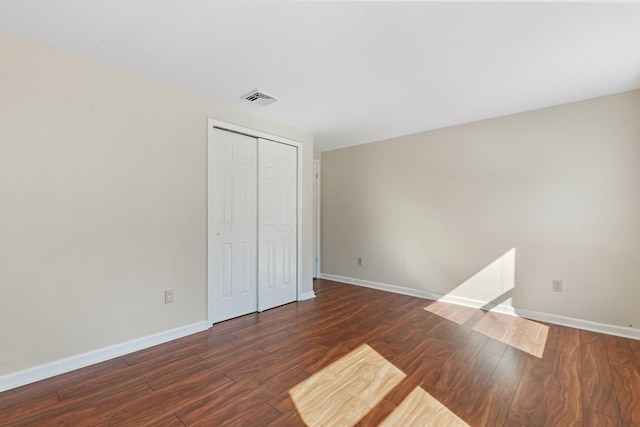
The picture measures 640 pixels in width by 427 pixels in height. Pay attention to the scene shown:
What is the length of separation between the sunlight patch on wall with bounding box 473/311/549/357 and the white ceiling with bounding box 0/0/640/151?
7.73ft

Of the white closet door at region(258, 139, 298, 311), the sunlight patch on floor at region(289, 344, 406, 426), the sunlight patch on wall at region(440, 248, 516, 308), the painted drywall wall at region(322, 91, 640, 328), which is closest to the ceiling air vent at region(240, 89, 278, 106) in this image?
the white closet door at region(258, 139, 298, 311)

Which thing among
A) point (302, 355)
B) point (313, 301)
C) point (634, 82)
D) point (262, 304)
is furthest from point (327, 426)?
point (634, 82)

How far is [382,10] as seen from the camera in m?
1.63

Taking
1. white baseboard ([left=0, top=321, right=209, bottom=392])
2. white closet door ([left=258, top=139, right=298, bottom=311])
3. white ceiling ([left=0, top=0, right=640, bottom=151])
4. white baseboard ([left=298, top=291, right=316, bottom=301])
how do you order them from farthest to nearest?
white baseboard ([left=298, top=291, right=316, bottom=301]) < white closet door ([left=258, top=139, right=298, bottom=311]) < white baseboard ([left=0, top=321, right=209, bottom=392]) < white ceiling ([left=0, top=0, right=640, bottom=151])

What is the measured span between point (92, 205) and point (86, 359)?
118 cm

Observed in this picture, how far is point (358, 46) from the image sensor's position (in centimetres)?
198

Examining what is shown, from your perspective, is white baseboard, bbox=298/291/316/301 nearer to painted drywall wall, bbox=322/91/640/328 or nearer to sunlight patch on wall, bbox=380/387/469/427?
painted drywall wall, bbox=322/91/640/328

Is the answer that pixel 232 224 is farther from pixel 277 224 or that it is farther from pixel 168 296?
pixel 168 296

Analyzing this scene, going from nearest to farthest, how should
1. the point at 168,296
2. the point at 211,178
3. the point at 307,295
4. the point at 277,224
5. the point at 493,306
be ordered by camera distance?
1. the point at 168,296
2. the point at 211,178
3. the point at 493,306
4. the point at 277,224
5. the point at 307,295

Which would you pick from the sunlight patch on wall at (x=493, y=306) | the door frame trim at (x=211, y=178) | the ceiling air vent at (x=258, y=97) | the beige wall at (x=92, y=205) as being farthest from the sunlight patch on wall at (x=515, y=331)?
the ceiling air vent at (x=258, y=97)

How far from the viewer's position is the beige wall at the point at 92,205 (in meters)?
1.89

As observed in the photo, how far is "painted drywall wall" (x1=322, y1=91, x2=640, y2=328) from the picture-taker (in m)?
2.75

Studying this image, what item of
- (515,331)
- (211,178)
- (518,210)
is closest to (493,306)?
(515,331)

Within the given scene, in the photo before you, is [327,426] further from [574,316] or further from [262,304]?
[574,316]
